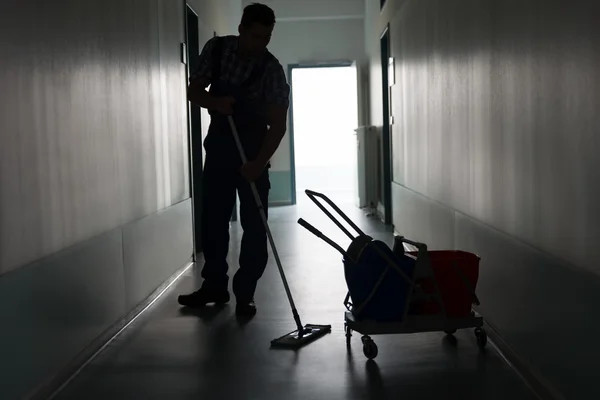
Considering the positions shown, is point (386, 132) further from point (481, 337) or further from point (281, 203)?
point (481, 337)

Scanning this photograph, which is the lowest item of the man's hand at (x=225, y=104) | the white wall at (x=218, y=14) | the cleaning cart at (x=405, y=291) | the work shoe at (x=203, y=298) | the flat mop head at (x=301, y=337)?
the flat mop head at (x=301, y=337)

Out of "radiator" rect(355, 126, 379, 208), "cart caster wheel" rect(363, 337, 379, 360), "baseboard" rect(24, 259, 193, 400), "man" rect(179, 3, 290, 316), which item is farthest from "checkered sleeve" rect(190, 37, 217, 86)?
"radiator" rect(355, 126, 379, 208)

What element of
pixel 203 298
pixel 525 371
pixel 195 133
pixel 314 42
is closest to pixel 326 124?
pixel 314 42

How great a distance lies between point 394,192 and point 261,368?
4552mm

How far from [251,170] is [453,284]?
1.09 metres

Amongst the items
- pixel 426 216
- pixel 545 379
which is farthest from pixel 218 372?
pixel 426 216

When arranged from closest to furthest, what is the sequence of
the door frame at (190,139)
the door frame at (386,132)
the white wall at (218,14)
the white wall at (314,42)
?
the door frame at (190,139) < the white wall at (218,14) < the door frame at (386,132) < the white wall at (314,42)

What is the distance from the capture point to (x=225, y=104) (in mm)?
3279

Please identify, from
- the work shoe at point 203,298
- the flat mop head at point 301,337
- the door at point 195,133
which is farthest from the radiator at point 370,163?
the flat mop head at point 301,337

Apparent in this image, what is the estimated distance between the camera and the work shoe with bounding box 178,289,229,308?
369 centimetres

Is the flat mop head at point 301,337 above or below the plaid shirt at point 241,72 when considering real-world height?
below

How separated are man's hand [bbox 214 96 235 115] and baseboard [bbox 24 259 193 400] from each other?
1061 mm

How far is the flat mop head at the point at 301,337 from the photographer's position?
2883 mm

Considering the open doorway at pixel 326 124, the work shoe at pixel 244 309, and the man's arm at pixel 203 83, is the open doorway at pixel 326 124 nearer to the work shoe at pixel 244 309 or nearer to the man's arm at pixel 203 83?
the man's arm at pixel 203 83
